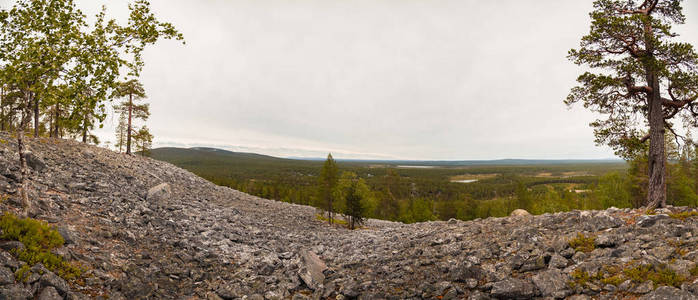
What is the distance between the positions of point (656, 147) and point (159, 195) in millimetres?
32251

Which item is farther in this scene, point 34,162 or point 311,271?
point 34,162

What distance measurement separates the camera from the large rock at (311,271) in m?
11.0

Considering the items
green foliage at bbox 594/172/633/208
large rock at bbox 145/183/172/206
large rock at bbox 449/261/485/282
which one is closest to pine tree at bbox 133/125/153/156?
large rock at bbox 145/183/172/206

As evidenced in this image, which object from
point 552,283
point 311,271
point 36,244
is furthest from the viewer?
point 311,271

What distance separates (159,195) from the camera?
823 inches

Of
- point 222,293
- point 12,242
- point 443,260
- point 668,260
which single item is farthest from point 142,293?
point 668,260

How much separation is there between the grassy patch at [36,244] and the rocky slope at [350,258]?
37cm

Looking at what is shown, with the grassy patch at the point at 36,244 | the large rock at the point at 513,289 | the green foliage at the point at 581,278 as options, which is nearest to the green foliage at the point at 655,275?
the green foliage at the point at 581,278

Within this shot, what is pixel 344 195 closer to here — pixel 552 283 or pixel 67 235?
pixel 67 235

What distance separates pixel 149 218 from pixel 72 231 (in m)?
5.24

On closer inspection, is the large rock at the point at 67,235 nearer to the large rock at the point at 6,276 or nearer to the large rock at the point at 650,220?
the large rock at the point at 6,276

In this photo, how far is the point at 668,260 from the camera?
23.3ft

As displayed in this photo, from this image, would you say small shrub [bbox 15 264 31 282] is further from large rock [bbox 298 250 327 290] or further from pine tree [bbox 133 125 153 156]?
pine tree [bbox 133 125 153 156]

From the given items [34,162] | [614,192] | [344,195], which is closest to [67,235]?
[34,162]
